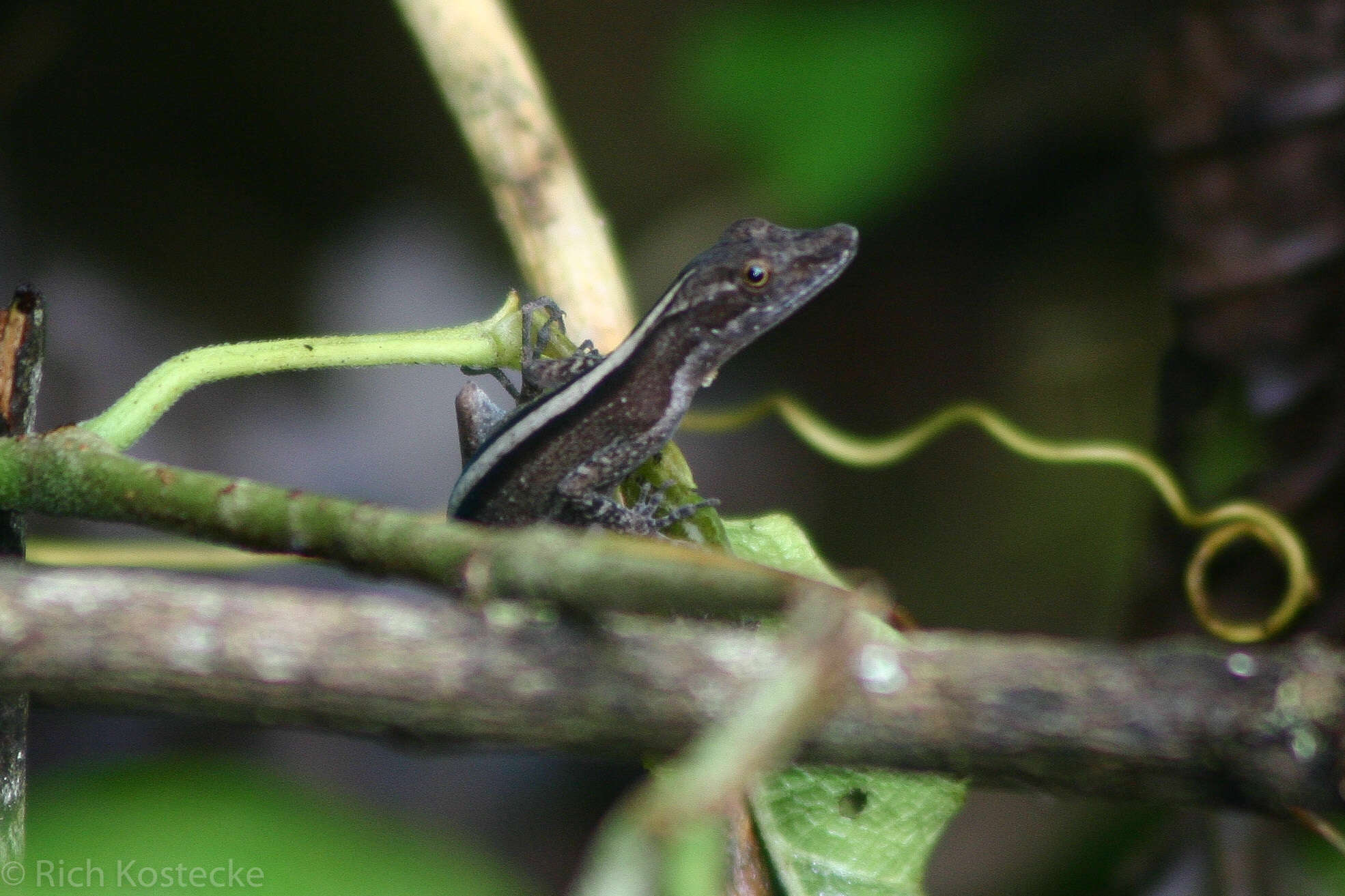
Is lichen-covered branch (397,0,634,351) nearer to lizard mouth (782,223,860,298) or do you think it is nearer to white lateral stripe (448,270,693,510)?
white lateral stripe (448,270,693,510)

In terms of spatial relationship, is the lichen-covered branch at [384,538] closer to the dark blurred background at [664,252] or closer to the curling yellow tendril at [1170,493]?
the curling yellow tendril at [1170,493]

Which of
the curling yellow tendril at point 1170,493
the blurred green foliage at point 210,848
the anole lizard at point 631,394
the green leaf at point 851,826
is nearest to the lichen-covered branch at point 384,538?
the blurred green foliage at point 210,848

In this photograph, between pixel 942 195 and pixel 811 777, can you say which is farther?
pixel 942 195

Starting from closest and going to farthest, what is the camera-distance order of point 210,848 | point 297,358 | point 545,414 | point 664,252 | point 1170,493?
point 210,848
point 297,358
point 1170,493
point 545,414
point 664,252

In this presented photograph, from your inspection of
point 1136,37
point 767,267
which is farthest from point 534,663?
point 1136,37

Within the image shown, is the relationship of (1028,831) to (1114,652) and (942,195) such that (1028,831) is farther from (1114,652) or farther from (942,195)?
(1114,652)

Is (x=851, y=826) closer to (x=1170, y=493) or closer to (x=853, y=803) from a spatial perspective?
(x=853, y=803)

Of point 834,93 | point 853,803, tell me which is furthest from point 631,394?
point 834,93
